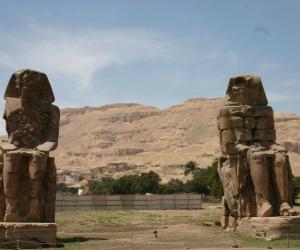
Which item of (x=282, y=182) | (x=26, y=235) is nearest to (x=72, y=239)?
(x=26, y=235)

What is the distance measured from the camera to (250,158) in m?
13.8

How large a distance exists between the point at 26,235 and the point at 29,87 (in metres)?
3.35

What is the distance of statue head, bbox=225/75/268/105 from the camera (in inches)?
578

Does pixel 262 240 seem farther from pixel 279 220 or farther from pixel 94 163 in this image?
pixel 94 163

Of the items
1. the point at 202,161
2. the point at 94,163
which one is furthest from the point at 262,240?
the point at 94,163

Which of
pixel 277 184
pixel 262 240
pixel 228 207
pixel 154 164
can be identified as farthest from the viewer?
pixel 154 164

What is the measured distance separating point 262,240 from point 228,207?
2.58 m

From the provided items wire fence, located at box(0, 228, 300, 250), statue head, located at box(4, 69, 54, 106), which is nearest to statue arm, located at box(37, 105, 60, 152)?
statue head, located at box(4, 69, 54, 106)

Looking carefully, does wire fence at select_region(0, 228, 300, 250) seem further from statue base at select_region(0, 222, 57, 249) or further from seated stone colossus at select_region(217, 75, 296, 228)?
seated stone colossus at select_region(217, 75, 296, 228)

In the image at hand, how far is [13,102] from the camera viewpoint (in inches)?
518

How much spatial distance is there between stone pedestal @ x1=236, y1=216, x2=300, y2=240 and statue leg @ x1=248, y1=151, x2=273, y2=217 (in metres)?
0.42

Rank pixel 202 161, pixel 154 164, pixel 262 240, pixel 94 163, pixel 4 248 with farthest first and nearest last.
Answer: pixel 94 163, pixel 154 164, pixel 202 161, pixel 262 240, pixel 4 248

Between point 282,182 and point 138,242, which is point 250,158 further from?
point 138,242

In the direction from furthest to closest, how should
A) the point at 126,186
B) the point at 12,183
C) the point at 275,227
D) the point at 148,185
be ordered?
the point at 126,186
the point at 148,185
the point at 275,227
the point at 12,183
